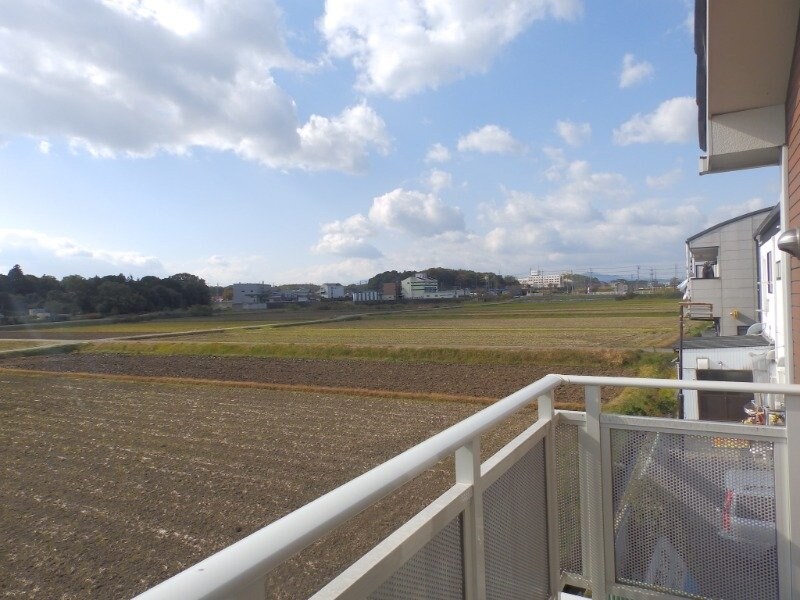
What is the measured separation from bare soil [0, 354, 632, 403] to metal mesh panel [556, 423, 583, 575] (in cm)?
1040

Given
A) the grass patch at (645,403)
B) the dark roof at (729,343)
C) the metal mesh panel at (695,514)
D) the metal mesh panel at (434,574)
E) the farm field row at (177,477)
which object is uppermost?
the metal mesh panel at (434,574)

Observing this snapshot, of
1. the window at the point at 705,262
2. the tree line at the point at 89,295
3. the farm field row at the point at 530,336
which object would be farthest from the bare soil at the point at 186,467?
the tree line at the point at 89,295

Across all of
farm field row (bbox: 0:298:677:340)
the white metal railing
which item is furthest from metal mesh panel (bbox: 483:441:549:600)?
farm field row (bbox: 0:298:677:340)

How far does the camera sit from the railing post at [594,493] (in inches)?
89.2

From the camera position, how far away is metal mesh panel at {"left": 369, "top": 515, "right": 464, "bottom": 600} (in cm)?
108

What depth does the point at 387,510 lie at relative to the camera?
664cm

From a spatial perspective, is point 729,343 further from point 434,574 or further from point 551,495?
point 434,574

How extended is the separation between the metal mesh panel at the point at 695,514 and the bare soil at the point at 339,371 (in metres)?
10.4

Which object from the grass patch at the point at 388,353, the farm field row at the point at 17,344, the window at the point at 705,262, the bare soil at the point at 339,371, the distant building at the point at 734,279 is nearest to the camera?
the distant building at the point at 734,279

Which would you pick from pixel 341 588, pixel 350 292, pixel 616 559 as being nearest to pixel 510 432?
pixel 616 559

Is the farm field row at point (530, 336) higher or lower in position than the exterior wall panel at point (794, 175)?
lower

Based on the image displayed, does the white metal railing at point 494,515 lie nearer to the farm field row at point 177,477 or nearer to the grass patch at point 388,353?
the farm field row at point 177,477

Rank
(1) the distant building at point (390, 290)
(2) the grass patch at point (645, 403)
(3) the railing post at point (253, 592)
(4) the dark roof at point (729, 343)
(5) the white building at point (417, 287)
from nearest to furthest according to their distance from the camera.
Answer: (3) the railing post at point (253, 592)
(4) the dark roof at point (729, 343)
(2) the grass patch at point (645, 403)
(1) the distant building at point (390, 290)
(5) the white building at point (417, 287)

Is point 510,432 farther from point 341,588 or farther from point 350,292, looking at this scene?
point 350,292
